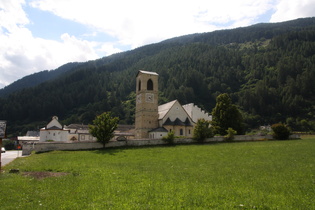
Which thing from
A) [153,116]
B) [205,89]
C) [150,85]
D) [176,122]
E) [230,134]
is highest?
[205,89]

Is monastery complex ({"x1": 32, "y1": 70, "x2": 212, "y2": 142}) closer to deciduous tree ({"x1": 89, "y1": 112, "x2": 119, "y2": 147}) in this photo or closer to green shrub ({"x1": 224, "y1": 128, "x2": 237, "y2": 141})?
green shrub ({"x1": 224, "y1": 128, "x2": 237, "y2": 141})

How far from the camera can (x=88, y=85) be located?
575 feet

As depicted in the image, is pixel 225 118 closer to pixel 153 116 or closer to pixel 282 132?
pixel 282 132

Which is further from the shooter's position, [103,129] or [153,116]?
[153,116]

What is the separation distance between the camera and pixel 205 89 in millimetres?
149750

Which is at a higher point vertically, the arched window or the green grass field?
the arched window

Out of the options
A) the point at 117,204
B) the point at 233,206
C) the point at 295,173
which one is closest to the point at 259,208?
the point at 233,206

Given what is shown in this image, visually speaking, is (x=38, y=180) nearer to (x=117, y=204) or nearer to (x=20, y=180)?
(x=20, y=180)

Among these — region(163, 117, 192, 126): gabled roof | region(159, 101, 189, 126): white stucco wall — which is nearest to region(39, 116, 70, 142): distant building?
region(159, 101, 189, 126): white stucco wall

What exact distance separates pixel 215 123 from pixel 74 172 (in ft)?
121

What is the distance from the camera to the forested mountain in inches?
4818

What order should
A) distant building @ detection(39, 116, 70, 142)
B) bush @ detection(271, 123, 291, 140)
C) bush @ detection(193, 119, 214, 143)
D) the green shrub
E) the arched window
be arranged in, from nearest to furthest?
bush @ detection(193, 119, 214, 143), the green shrub, bush @ detection(271, 123, 291, 140), the arched window, distant building @ detection(39, 116, 70, 142)

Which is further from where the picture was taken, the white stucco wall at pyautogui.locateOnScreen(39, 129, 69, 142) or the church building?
the white stucco wall at pyautogui.locateOnScreen(39, 129, 69, 142)

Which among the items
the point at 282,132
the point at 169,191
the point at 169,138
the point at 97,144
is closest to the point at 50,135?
the point at 97,144
